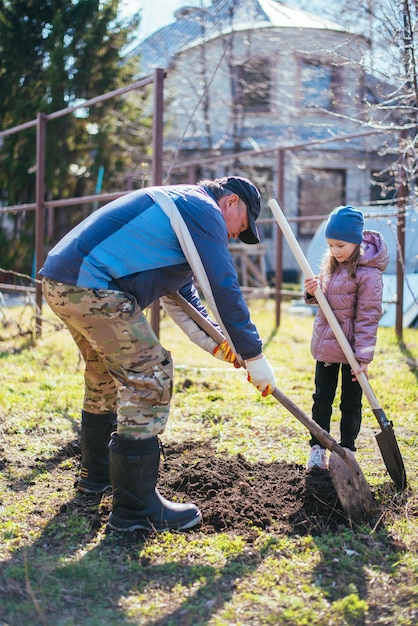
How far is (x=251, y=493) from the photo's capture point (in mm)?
3229

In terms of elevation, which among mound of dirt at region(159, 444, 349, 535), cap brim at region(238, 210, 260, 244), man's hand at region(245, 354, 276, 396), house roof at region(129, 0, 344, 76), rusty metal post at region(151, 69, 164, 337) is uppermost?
house roof at region(129, 0, 344, 76)

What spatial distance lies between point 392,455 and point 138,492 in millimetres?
1264

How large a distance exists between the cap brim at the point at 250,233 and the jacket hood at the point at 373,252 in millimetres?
802

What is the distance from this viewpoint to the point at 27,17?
1501cm

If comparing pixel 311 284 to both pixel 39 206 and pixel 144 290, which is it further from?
pixel 39 206

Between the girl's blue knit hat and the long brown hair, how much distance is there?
87mm

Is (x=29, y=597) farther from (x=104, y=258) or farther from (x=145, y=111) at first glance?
(x=145, y=111)

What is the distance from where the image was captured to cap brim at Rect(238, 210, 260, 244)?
114 inches

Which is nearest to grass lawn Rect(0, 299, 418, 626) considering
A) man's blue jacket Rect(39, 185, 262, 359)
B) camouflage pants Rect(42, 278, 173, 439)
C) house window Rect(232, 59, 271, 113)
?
camouflage pants Rect(42, 278, 173, 439)

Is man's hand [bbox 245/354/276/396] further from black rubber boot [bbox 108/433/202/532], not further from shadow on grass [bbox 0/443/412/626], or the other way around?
shadow on grass [bbox 0/443/412/626]

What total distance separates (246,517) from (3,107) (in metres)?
14.2

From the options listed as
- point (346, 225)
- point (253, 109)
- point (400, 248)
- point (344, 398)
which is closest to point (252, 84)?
point (253, 109)

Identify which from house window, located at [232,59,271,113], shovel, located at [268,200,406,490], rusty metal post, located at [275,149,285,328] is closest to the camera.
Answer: shovel, located at [268,200,406,490]

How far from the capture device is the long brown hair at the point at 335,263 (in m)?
3.48
